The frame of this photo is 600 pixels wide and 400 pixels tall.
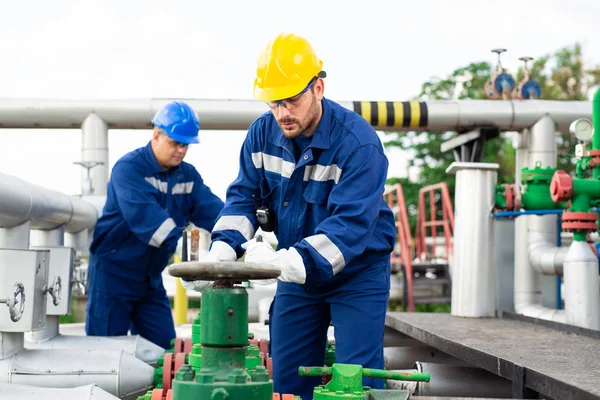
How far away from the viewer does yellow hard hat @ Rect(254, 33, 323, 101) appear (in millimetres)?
3026

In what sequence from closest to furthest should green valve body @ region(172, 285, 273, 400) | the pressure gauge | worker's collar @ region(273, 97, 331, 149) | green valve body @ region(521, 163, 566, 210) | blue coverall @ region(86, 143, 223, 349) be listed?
1. green valve body @ region(172, 285, 273, 400)
2. worker's collar @ region(273, 97, 331, 149)
3. blue coverall @ region(86, 143, 223, 349)
4. the pressure gauge
5. green valve body @ region(521, 163, 566, 210)

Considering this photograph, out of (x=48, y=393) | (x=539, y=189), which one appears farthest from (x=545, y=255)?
(x=48, y=393)

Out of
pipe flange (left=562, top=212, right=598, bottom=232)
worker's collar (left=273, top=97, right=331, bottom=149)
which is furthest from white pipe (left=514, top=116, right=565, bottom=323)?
worker's collar (left=273, top=97, right=331, bottom=149)

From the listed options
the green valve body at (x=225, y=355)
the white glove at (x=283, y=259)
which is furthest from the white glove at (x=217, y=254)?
the green valve body at (x=225, y=355)

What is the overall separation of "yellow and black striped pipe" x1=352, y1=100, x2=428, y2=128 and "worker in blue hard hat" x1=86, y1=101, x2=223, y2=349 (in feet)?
7.79

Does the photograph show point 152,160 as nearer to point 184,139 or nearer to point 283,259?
point 184,139

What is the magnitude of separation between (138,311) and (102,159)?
2.10 metres

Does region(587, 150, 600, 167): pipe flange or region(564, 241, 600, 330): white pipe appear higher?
region(587, 150, 600, 167): pipe flange

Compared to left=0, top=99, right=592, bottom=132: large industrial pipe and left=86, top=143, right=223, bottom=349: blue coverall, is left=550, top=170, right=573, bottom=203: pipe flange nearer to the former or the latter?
left=86, top=143, right=223, bottom=349: blue coverall

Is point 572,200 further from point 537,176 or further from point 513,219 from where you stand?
point 513,219

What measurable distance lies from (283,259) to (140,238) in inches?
85.4

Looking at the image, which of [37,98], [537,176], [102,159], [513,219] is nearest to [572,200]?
[537,176]

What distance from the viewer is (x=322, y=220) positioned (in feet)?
10.5

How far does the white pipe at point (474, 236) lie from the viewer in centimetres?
587
